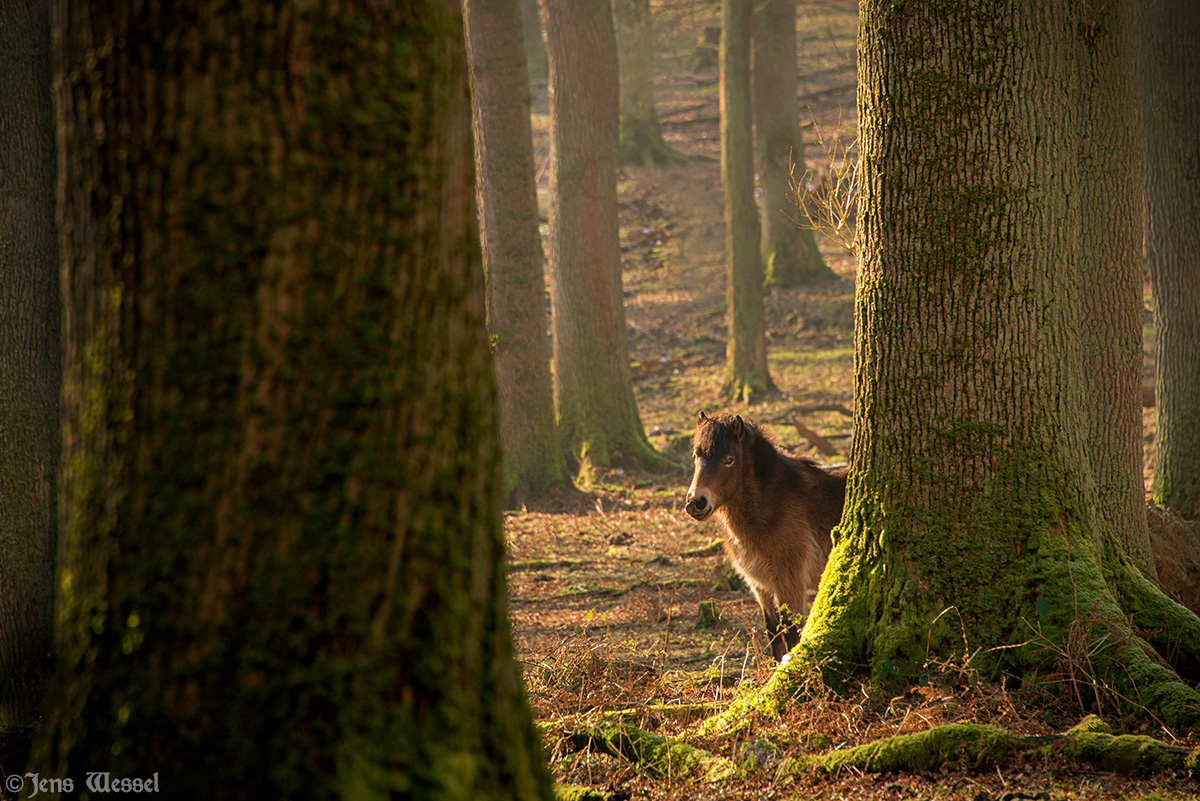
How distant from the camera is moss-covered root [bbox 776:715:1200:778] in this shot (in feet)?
11.3

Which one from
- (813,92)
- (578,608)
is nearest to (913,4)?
(578,608)

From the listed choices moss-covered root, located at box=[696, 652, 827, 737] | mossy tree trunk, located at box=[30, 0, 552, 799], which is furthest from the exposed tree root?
Result: mossy tree trunk, located at box=[30, 0, 552, 799]

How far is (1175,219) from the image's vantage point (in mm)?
8633

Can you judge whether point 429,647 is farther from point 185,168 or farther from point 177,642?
point 185,168

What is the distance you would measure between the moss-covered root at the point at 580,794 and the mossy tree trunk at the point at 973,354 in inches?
55.8

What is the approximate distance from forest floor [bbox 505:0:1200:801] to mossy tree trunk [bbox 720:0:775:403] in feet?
2.29

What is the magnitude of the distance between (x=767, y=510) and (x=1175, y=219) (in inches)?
224

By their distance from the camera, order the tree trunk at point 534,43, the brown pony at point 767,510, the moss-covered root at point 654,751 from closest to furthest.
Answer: the moss-covered root at point 654,751
the brown pony at point 767,510
the tree trunk at point 534,43

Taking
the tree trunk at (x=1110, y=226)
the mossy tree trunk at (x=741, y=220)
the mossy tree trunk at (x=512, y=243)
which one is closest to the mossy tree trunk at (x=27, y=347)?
the tree trunk at (x=1110, y=226)

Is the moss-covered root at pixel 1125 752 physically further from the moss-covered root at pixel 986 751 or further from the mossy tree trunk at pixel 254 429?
the mossy tree trunk at pixel 254 429

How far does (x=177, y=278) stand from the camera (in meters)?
2.13

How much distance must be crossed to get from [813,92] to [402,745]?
30.5 meters

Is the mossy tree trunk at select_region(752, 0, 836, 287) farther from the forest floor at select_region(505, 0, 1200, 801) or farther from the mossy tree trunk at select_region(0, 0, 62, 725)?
the mossy tree trunk at select_region(0, 0, 62, 725)

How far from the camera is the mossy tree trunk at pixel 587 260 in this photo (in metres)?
13.7
